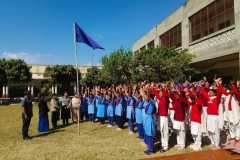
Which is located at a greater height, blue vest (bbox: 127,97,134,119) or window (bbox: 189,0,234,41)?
window (bbox: 189,0,234,41)

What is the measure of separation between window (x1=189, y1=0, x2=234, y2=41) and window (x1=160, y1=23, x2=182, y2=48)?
9.31 feet

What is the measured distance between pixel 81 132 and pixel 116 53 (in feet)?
53.6

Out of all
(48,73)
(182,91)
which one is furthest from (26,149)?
(48,73)

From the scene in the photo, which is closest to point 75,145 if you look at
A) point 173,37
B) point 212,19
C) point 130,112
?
point 130,112

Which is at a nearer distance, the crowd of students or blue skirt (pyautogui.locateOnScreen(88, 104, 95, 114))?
the crowd of students

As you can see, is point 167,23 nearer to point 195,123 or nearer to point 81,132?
point 81,132

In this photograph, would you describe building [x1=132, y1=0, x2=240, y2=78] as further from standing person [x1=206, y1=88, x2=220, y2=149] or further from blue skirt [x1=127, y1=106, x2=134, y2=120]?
standing person [x1=206, y1=88, x2=220, y2=149]

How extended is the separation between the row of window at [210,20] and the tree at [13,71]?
31742 millimetres

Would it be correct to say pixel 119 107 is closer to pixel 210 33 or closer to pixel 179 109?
pixel 179 109

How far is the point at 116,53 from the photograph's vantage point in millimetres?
29234

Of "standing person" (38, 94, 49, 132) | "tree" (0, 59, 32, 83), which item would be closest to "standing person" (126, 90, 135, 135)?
"standing person" (38, 94, 49, 132)

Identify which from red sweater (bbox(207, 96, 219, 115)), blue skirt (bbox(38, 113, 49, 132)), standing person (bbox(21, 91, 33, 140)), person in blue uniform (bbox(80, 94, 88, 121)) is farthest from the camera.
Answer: person in blue uniform (bbox(80, 94, 88, 121))

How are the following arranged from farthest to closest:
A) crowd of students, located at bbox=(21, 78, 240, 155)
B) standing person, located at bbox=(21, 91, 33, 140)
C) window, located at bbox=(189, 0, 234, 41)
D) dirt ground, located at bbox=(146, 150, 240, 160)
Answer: window, located at bbox=(189, 0, 234, 41)
standing person, located at bbox=(21, 91, 33, 140)
crowd of students, located at bbox=(21, 78, 240, 155)
dirt ground, located at bbox=(146, 150, 240, 160)

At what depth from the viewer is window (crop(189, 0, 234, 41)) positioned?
825 inches
